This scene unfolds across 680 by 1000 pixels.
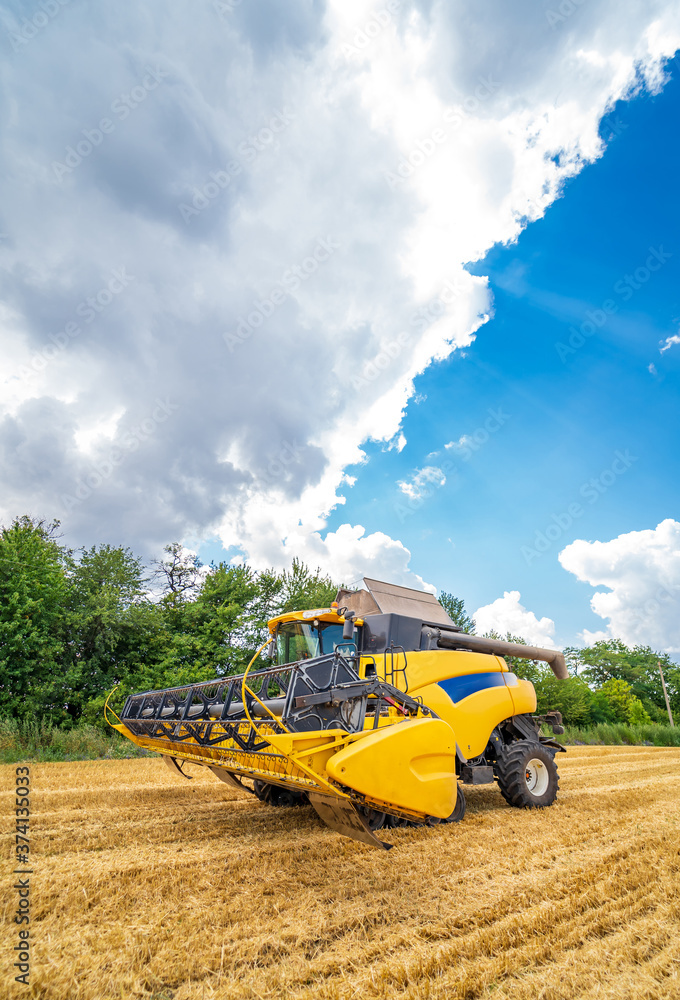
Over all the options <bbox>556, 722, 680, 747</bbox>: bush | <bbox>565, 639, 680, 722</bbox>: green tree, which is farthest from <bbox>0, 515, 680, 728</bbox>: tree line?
<bbox>565, 639, 680, 722</bbox>: green tree

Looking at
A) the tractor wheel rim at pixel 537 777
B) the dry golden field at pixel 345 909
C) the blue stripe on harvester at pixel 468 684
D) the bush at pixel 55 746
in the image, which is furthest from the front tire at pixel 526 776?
the bush at pixel 55 746

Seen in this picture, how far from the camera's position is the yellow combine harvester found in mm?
3590

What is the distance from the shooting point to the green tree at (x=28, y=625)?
14.7 m

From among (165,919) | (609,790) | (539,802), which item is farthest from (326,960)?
(609,790)

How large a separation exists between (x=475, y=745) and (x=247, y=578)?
1922 cm

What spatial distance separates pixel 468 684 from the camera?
602cm

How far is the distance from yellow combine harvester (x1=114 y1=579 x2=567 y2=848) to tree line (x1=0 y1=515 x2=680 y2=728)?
35.1 ft

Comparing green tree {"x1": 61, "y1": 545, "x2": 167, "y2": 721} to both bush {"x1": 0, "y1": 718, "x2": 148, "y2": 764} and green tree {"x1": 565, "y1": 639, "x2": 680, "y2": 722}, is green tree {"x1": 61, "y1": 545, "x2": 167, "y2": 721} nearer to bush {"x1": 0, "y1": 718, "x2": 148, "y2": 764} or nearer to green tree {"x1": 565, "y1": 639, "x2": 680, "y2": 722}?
bush {"x1": 0, "y1": 718, "x2": 148, "y2": 764}

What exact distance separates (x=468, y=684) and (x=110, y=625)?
16.6m

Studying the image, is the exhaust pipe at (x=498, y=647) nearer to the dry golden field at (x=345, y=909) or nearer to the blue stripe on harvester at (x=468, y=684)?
the blue stripe on harvester at (x=468, y=684)

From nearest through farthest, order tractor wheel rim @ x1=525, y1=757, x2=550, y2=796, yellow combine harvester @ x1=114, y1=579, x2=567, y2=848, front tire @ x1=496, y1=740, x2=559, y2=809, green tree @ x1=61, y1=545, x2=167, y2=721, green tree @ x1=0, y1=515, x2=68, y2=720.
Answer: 1. yellow combine harvester @ x1=114, y1=579, x2=567, y2=848
2. front tire @ x1=496, y1=740, x2=559, y2=809
3. tractor wheel rim @ x1=525, y1=757, x2=550, y2=796
4. green tree @ x1=0, y1=515, x2=68, y2=720
5. green tree @ x1=61, y1=545, x2=167, y2=721

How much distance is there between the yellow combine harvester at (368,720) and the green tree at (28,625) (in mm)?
10290

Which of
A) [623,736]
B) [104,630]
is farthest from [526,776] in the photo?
[623,736]

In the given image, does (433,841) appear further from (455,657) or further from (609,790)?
(609,790)
